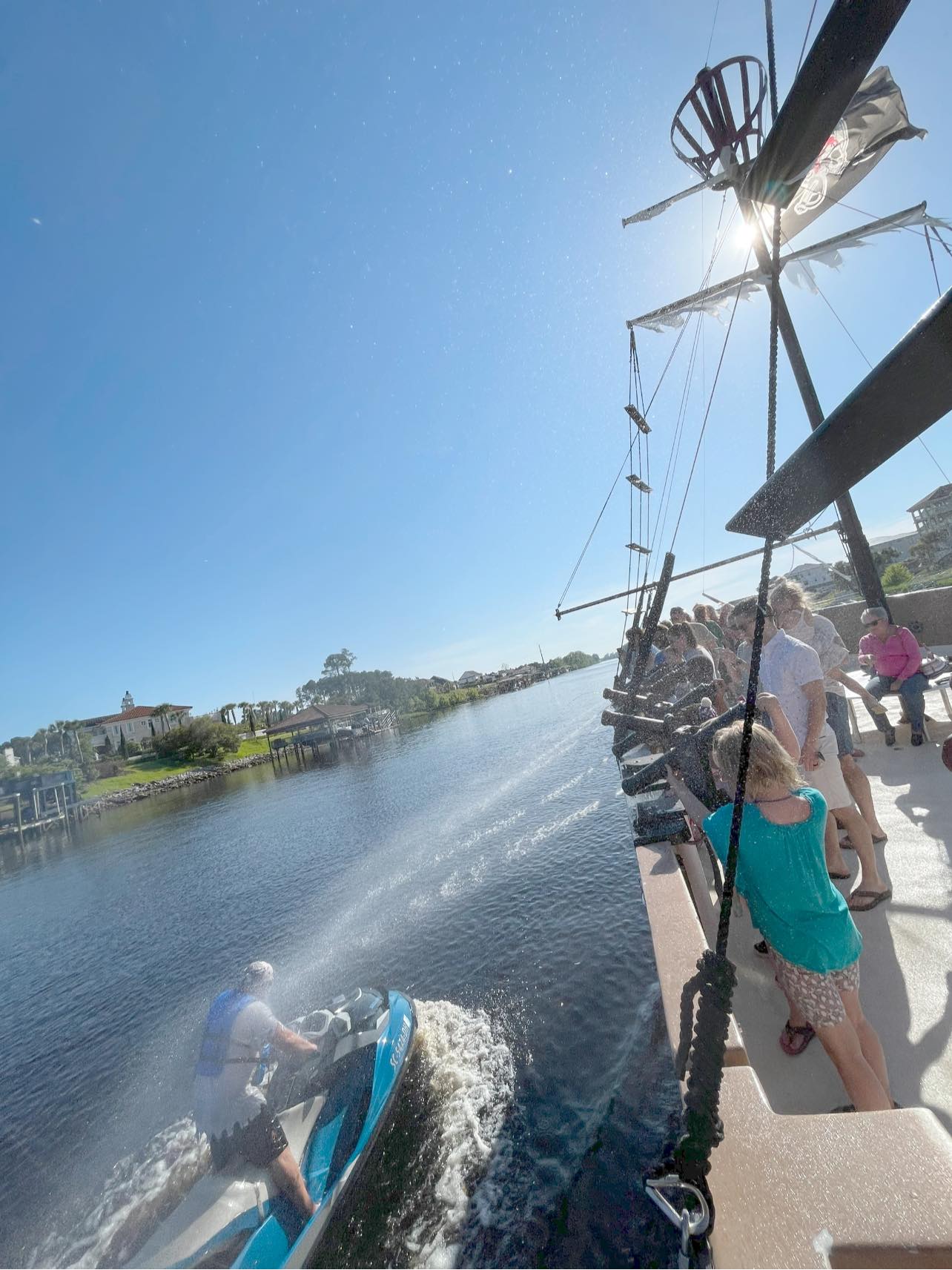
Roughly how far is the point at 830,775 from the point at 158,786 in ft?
231

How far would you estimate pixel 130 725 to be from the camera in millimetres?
107438

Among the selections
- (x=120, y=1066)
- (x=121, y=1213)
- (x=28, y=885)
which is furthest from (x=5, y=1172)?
(x=28, y=885)

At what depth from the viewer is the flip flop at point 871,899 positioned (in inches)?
152

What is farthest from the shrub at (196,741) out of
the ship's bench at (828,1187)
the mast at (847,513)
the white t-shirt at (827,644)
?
the ship's bench at (828,1187)

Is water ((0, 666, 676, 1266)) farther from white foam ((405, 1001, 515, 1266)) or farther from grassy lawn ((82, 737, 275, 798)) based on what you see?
grassy lawn ((82, 737, 275, 798))

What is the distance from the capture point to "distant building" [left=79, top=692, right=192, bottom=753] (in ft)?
343

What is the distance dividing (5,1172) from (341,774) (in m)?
36.4

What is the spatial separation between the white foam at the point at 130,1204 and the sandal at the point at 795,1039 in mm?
5923

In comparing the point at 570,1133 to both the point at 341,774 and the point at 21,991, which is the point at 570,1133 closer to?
the point at 21,991

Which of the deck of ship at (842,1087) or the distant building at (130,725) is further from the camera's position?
the distant building at (130,725)

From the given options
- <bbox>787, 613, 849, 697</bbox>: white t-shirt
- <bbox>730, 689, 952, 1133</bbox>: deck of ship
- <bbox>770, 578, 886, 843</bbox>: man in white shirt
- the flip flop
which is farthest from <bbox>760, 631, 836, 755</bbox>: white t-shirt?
<bbox>730, 689, 952, 1133</bbox>: deck of ship

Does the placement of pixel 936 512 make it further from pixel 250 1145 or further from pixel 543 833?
pixel 250 1145

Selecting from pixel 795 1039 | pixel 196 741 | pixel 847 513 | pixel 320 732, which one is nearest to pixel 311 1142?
pixel 795 1039

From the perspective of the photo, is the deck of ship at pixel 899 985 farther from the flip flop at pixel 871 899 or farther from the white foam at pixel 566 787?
the white foam at pixel 566 787
